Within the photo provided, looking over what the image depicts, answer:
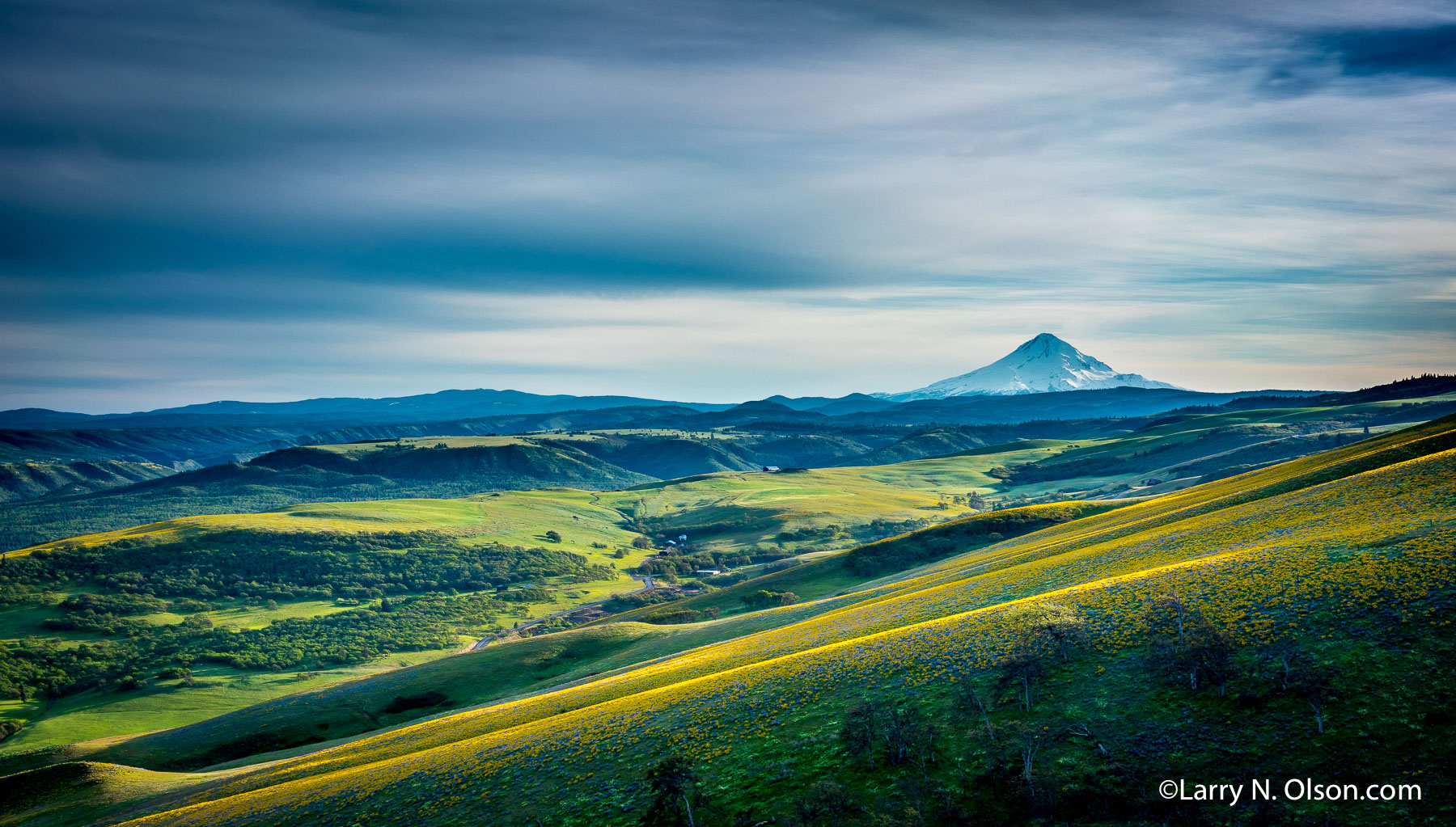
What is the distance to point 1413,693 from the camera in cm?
2056

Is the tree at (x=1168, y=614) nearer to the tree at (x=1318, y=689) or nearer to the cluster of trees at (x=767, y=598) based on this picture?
the tree at (x=1318, y=689)

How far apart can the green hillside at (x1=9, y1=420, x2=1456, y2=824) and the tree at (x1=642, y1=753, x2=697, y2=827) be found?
0.41 meters

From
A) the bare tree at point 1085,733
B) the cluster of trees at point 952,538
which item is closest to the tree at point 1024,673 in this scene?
the bare tree at point 1085,733

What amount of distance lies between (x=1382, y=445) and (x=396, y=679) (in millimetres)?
114408

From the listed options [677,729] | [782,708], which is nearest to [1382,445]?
[782,708]

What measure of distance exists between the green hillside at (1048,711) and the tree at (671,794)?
41cm

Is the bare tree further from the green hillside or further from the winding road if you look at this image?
the winding road

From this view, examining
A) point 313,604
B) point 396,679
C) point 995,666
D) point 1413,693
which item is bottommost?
point 313,604

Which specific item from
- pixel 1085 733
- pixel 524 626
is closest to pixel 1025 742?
pixel 1085 733

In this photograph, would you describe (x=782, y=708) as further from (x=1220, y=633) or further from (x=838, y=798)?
(x=1220, y=633)

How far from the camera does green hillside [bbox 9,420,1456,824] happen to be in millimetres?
21000

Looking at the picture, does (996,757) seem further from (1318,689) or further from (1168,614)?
(1168,614)

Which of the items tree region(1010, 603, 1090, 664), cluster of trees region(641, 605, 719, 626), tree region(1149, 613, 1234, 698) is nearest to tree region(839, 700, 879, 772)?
tree region(1010, 603, 1090, 664)

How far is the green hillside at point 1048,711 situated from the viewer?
827 inches
